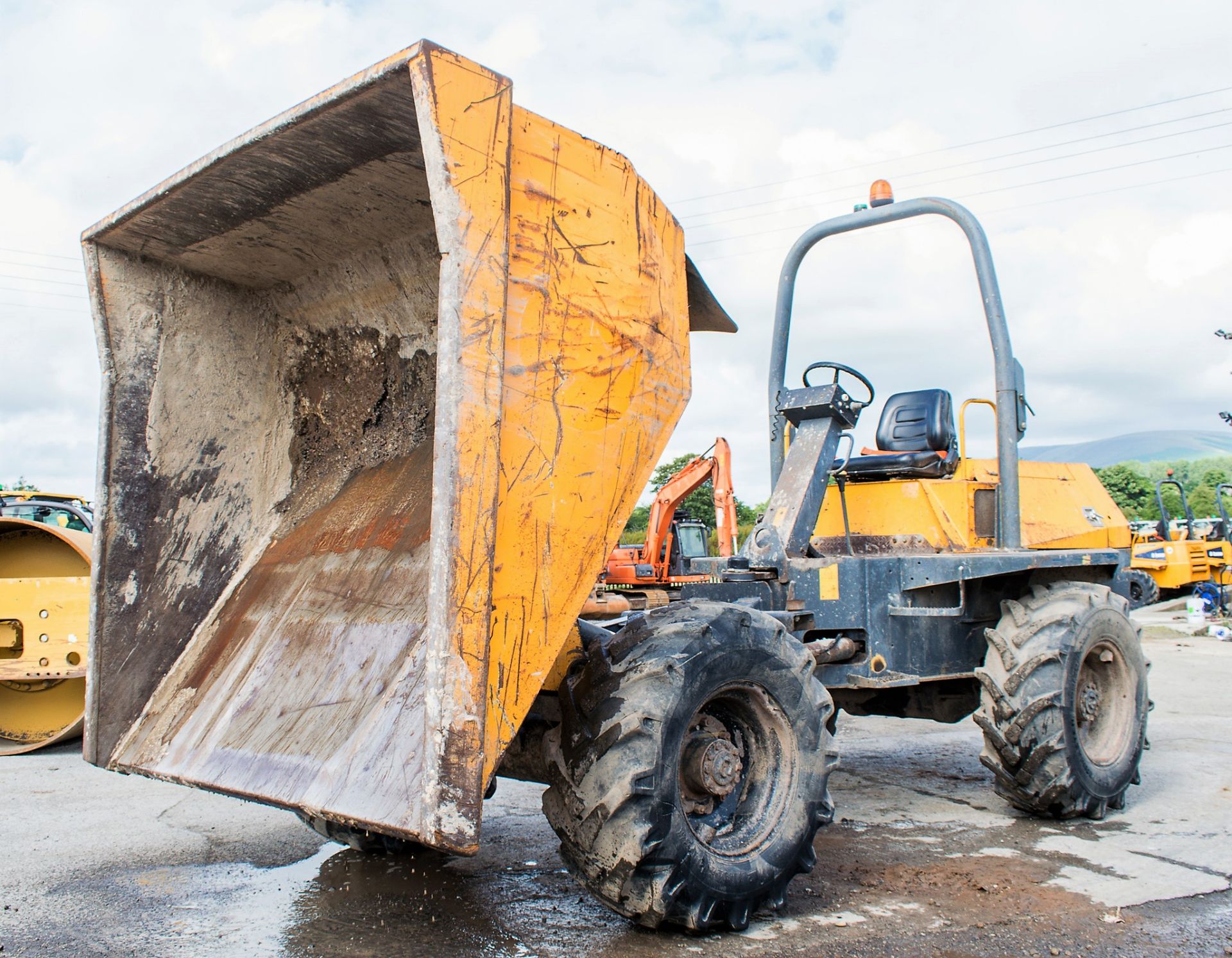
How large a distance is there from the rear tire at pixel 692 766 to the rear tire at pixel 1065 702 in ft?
5.09

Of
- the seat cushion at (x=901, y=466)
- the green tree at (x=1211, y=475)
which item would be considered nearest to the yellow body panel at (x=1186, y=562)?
the seat cushion at (x=901, y=466)

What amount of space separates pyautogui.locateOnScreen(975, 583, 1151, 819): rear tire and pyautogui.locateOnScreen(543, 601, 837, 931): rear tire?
155 centimetres

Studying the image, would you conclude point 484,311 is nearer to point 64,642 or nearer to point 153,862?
point 153,862

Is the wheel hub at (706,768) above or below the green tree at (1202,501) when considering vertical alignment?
below

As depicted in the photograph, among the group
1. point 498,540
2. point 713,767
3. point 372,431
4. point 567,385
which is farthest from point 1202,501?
point 498,540

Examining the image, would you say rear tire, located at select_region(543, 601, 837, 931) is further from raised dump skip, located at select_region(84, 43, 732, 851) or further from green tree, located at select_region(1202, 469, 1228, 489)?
green tree, located at select_region(1202, 469, 1228, 489)

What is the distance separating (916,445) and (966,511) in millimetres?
439

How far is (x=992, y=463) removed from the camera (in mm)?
5625

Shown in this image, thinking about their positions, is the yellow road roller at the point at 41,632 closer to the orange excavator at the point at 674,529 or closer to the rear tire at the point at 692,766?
the rear tire at the point at 692,766

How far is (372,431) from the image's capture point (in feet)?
14.3

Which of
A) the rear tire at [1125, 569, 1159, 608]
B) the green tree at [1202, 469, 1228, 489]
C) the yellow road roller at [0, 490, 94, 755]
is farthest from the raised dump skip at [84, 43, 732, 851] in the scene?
the green tree at [1202, 469, 1228, 489]

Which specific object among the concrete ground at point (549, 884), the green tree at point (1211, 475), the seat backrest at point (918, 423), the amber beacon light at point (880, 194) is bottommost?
the concrete ground at point (549, 884)

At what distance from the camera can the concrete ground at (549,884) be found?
10.6 feet

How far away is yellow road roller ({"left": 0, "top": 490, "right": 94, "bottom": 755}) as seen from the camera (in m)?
6.95
